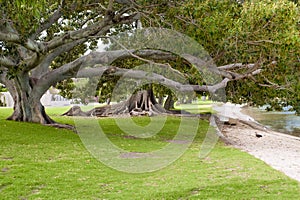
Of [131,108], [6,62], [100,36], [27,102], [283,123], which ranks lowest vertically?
[283,123]

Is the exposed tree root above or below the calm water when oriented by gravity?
above

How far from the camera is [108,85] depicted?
20734mm

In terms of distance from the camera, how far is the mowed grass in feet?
23.2

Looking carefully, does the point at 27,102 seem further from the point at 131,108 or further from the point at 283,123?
the point at 283,123

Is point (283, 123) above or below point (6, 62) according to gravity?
below

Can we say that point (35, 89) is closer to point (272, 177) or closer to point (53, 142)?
point (53, 142)

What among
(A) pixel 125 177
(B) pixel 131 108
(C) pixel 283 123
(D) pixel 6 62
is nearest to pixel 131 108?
(B) pixel 131 108

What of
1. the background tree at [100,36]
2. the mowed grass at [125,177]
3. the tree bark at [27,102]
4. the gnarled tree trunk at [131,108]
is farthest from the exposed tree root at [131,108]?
the mowed grass at [125,177]

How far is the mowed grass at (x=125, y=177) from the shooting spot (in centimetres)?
708

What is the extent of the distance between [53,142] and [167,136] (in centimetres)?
590

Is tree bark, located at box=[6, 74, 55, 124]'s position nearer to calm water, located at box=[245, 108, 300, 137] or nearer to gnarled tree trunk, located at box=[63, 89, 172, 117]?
gnarled tree trunk, located at box=[63, 89, 172, 117]

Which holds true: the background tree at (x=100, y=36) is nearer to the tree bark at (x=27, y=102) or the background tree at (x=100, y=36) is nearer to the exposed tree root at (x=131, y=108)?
the tree bark at (x=27, y=102)

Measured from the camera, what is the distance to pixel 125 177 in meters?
8.44

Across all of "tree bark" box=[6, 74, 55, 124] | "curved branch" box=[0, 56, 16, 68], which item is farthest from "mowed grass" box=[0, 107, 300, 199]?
"tree bark" box=[6, 74, 55, 124]
